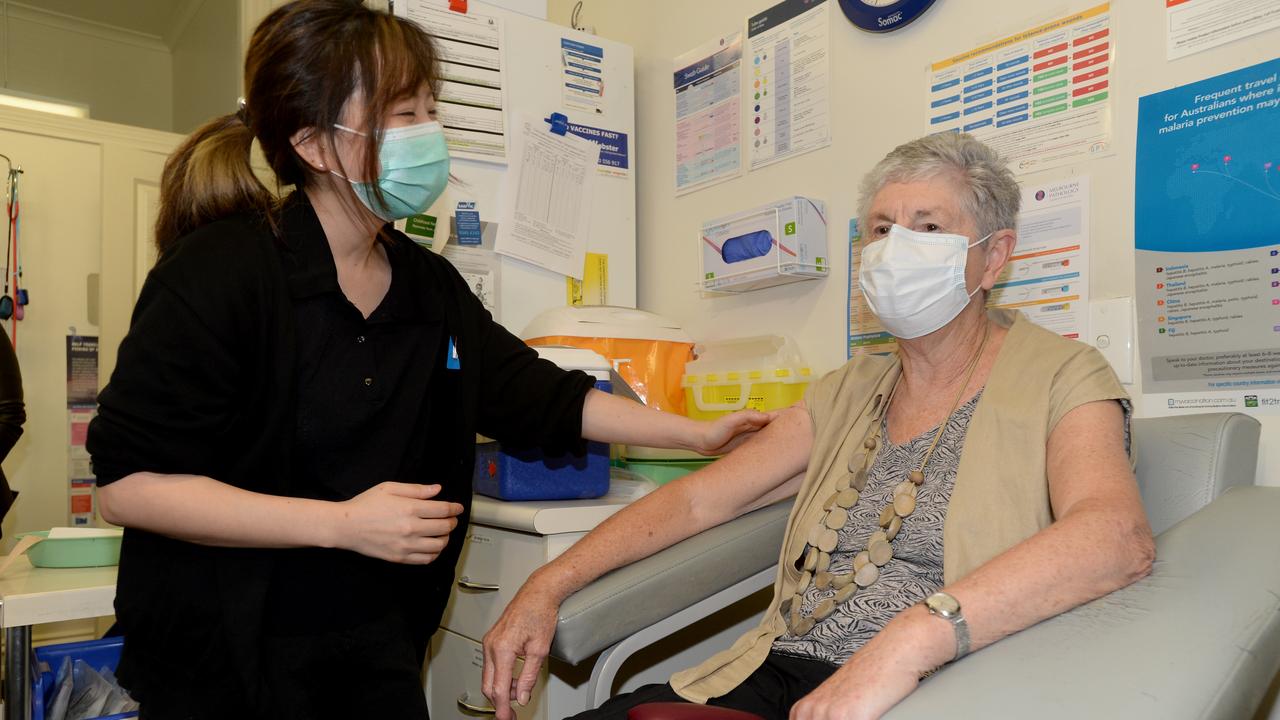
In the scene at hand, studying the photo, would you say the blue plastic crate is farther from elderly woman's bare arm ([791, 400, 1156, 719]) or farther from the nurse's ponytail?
elderly woman's bare arm ([791, 400, 1156, 719])

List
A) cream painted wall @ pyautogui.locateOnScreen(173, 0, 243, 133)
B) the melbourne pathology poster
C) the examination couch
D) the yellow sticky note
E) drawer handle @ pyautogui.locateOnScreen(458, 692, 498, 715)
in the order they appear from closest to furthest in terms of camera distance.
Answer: the examination couch
the melbourne pathology poster
drawer handle @ pyautogui.locateOnScreen(458, 692, 498, 715)
the yellow sticky note
cream painted wall @ pyautogui.locateOnScreen(173, 0, 243, 133)

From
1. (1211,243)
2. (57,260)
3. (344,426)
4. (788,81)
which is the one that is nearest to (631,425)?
(344,426)

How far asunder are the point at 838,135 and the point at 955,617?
1376 millimetres

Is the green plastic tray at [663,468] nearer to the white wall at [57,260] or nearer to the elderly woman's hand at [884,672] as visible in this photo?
the elderly woman's hand at [884,672]

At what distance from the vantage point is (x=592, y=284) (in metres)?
2.57

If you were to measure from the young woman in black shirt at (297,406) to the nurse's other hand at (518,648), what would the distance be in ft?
0.35

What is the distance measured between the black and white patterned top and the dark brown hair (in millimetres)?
861

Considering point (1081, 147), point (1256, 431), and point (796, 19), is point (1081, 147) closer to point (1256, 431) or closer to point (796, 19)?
point (1256, 431)

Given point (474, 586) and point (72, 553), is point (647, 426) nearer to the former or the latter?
point (474, 586)

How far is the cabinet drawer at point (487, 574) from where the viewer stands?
1738 mm

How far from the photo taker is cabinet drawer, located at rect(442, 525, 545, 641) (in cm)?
174

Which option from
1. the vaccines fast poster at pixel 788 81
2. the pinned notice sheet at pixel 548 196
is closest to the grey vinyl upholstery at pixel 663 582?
the vaccines fast poster at pixel 788 81

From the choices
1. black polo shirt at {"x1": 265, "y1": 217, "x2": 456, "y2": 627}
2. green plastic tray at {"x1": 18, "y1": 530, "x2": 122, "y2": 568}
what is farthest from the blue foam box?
green plastic tray at {"x1": 18, "y1": 530, "x2": 122, "y2": 568}

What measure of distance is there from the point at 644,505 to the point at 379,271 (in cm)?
56
